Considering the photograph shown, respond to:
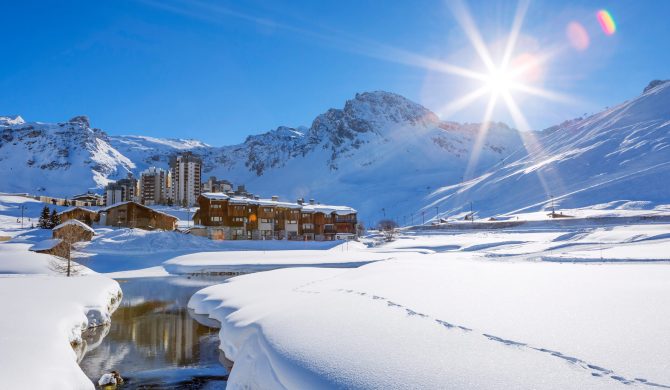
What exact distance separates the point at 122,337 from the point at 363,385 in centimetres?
1794

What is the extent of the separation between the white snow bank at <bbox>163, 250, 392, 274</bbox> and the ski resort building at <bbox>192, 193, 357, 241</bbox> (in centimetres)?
2360

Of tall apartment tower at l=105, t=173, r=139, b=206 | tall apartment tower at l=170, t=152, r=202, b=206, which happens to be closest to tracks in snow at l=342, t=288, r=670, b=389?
tall apartment tower at l=105, t=173, r=139, b=206

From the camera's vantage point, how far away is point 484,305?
14938 millimetres

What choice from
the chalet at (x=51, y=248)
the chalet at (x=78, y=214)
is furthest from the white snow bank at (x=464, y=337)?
the chalet at (x=78, y=214)

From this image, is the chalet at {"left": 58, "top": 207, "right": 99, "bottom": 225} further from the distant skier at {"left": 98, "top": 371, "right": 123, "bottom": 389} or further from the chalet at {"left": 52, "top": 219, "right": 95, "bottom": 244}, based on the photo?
the distant skier at {"left": 98, "top": 371, "right": 123, "bottom": 389}

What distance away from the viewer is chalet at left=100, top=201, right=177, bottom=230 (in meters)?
88.5

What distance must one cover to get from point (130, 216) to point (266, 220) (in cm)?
2660

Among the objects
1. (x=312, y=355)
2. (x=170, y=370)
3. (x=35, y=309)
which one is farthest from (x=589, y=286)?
(x=35, y=309)

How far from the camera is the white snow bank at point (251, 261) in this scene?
2103 inches

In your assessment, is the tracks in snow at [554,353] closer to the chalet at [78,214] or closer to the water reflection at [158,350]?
the water reflection at [158,350]

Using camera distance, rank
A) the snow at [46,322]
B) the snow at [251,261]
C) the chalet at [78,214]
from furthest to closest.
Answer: the chalet at [78,214]
the snow at [251,261]
the snow at [46,322]

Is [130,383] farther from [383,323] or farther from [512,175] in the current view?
[512,175]

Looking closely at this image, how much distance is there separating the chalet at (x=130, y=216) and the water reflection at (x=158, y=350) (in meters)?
61.8

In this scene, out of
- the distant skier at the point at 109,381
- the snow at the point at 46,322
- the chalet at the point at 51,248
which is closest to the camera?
the snow at the point at 46,322
